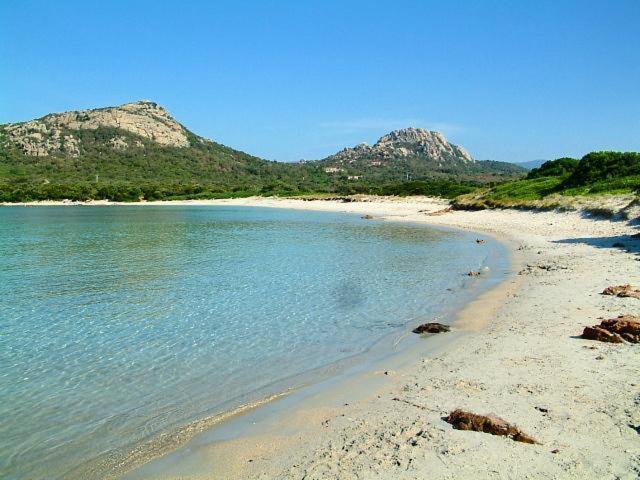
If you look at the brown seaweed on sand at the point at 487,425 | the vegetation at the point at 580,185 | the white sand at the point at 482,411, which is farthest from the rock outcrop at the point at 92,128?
the brown seaweed on sand at the point at 487,425

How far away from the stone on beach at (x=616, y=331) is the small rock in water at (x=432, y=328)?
8.80 ft

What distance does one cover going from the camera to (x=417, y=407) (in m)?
6.68

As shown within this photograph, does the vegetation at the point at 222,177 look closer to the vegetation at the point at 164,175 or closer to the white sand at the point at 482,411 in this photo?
the vegetation at the point at 164,175

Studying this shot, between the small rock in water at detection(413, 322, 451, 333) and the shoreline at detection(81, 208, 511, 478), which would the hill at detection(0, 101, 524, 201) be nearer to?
the small rock in water at detection(413, 322, 451, 333)

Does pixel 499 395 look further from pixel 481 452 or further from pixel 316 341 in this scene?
pixel 316 341

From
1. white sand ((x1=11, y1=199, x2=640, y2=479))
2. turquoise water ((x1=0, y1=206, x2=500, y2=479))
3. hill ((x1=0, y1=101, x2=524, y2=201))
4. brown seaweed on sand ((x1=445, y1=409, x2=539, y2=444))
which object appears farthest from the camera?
hill ((x1=0, y1=101, x2=524, y2=201))

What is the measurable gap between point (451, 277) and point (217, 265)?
9837mm

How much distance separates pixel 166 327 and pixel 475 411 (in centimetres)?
768

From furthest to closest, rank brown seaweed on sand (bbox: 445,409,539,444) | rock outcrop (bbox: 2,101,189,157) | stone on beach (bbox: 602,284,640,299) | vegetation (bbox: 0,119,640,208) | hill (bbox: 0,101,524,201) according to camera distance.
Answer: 1. rock outcrop (bbox: 2,101,189,157)
2. hill (bbox: 0,101,524,201)
3. vegetation (bbox: 0,119,640,208)
4. stone on beach (bbox: 602,284,640,299)
5. brown seaweed on sand (bbox: 445,409,539,444)

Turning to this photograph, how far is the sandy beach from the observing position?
16.7 ft

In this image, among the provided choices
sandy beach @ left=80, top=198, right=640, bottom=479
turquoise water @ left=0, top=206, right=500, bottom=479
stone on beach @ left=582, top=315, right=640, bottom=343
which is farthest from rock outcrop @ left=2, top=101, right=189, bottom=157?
stone on beach @ left=582, top=315, right=640, bottom=343

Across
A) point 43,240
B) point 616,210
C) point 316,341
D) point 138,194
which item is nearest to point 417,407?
point 316,341

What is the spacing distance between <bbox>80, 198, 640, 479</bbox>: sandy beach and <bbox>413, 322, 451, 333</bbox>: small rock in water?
38cm

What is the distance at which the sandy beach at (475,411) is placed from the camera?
16.7 feet
